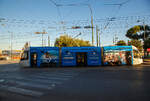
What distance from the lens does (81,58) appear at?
15281mm

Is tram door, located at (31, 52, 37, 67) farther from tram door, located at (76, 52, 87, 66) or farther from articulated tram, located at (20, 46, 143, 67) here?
tram door, located at (76, 52, 87, 66)

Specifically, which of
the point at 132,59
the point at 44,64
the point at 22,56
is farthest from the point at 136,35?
the point at 22,56

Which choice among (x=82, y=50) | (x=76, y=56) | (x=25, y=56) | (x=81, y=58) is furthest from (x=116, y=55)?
(x=25, y=56)

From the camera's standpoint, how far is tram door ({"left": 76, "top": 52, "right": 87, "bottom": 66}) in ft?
49.7

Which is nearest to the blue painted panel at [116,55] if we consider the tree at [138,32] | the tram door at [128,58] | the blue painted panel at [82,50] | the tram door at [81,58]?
the tram door at [128,58]

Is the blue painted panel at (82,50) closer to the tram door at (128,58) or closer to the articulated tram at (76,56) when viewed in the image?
the articulated tram at (76,56)

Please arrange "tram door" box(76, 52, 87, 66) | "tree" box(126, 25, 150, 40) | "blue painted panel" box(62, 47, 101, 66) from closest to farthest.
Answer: "blue painted panel" box(62, 47, 101, 66), "tram door" box(76, 52, 87, 66), "tree" box(126, 25, 150, 40)

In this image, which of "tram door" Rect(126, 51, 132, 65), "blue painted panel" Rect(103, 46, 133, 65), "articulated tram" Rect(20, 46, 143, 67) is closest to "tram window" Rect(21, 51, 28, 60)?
"articulated tram" Rect(20, 46, 143, 67)

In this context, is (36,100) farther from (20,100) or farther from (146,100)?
(146,100)

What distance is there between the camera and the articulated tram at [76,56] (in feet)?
48.8

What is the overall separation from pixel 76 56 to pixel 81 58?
79 cm

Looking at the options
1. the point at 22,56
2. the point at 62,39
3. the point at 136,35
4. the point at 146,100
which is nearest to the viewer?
the point at 146,100

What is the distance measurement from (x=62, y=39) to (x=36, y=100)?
32883 millimetres

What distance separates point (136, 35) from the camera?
112 ft
